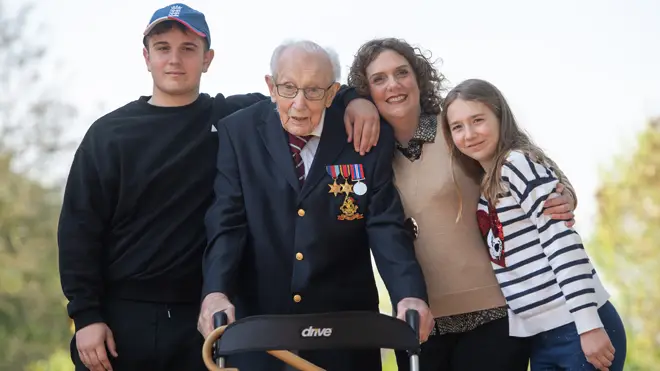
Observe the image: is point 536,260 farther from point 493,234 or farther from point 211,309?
point 211,309

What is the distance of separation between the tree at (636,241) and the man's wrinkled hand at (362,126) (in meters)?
4.63

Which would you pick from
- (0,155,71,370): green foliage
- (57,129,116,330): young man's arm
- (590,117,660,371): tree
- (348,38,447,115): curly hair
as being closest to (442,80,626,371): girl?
(348,38,447,115): curly hair

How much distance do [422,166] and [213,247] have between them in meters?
0.77

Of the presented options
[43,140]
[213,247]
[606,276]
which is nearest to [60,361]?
[43,140]

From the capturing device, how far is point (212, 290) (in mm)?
2262

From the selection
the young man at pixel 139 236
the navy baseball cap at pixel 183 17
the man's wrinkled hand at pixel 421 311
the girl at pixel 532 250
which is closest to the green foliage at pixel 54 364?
the young man at pixel 139 236

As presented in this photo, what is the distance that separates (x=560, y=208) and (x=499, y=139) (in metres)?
0.35

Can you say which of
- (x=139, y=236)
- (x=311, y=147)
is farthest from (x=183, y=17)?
(x=139, y=236)

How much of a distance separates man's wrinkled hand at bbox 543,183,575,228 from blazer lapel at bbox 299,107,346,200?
0.64 meters

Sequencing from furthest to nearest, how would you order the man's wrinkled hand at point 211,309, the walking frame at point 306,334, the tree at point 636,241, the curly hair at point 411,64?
the tree at point 636,241
the curly hair at point 411,64
the man's wrinkled hand at point 211,309
the walking frame at point 306,334

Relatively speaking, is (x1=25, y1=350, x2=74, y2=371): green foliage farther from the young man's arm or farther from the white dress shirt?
the white dress shirt

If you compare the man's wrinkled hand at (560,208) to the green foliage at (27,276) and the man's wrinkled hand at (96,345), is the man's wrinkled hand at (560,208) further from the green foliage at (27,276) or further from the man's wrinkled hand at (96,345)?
the green foliage at (27,276)

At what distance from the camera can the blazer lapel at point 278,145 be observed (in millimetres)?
2459

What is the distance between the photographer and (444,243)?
2.66 meters
